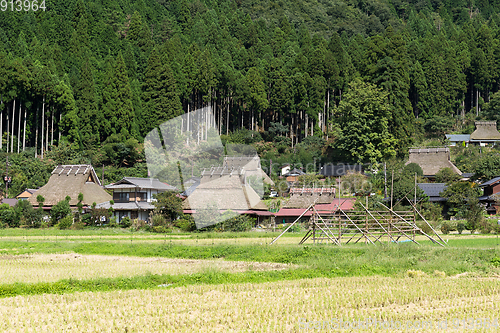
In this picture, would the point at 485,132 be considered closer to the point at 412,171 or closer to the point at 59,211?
the point at 412,171

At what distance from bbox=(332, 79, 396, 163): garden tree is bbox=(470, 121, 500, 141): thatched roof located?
1120 centimetres

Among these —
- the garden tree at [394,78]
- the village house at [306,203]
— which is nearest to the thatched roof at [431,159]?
the garden tree at [394,78]

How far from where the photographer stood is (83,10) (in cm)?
6281

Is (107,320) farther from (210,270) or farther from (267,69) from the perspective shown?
(267,69)

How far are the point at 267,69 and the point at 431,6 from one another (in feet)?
207

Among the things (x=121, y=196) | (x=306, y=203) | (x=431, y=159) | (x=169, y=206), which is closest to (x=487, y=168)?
(x=431, y=159)

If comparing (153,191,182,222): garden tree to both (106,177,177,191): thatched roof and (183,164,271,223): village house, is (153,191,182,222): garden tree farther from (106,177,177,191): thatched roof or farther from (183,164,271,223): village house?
(106,177,177,191): thatched roof

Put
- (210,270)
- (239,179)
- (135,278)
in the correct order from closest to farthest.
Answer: (135,278) < (210,270) < (239,179)

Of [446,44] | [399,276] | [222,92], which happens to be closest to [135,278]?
[399,276]

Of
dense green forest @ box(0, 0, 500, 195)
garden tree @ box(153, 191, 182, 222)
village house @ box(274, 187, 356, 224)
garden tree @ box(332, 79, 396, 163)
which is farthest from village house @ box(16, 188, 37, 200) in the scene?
garden tree @ box(332, 79, 396, 163)

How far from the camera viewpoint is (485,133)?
53.4 m

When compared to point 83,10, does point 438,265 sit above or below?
below

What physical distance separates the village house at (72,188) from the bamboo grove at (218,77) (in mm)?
5603

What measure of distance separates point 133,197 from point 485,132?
115ft
